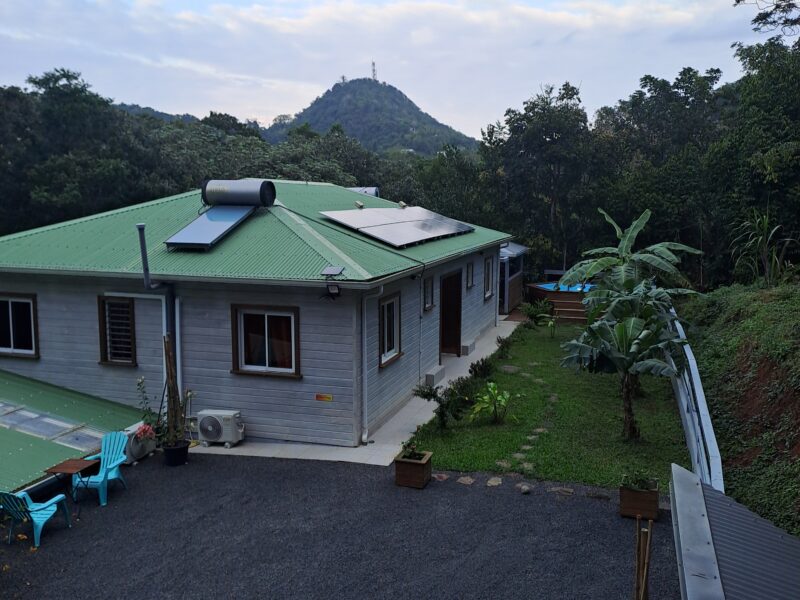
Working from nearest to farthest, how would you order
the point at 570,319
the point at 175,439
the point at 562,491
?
the point at 562,491 < the point at 175,439 < the point at 570,319

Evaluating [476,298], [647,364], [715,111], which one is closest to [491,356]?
[476,298]

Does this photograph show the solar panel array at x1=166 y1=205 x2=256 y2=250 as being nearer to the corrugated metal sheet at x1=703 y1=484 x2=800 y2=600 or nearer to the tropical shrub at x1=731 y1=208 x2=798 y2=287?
the corrugated metal sheet at x1=703 y1=484 x2=800 y2=600

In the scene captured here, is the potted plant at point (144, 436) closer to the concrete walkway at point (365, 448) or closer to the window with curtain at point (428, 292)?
the concrete walkway at point (365, 448)

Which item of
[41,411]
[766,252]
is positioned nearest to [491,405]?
[41,411]

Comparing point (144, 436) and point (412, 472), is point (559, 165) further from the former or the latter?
point (144, 436)

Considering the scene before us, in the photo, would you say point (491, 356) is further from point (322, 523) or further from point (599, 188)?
point (599, 188)

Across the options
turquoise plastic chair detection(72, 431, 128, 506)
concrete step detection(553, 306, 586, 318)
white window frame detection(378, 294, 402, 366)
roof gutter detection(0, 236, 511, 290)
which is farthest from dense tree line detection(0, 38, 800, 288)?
turquoise plastic chair detection(72, 431, 128, 506)

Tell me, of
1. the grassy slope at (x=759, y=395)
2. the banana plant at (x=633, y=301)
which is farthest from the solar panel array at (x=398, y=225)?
the grassy slope at (x=759, y=395)
